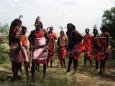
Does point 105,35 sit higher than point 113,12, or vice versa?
point 113,12

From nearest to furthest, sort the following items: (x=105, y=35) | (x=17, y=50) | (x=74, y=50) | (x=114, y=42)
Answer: (x=17, y=50)
(x=74, y=50)
(x=105, y=35)
(x=114, y=42)

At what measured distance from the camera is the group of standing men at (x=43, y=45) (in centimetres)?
1307

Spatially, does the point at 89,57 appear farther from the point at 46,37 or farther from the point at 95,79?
the point at 46,37

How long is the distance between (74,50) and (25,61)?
3218 mm

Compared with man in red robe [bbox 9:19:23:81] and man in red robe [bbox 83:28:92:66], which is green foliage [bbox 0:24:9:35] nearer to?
man in red robe [bbox 83:28:92:66]

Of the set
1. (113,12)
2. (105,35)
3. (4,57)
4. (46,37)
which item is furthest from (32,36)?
(113,12)

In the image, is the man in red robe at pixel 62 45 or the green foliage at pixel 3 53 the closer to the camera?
the green foliage at pixel 3 53

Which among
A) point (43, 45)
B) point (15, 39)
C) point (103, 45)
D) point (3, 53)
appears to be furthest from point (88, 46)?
point (15, 39)

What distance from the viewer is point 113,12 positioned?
96.3 feet

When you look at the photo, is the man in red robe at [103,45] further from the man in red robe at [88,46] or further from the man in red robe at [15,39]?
the man in red robe at [15,39]

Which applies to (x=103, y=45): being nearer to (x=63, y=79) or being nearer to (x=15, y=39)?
(x=63, y=79)

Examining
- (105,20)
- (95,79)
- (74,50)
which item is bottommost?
(95,79)

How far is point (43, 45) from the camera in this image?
13.7 meters

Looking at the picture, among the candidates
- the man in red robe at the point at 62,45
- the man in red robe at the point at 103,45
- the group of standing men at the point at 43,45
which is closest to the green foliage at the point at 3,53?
the group of standing men at the point at 43,45
